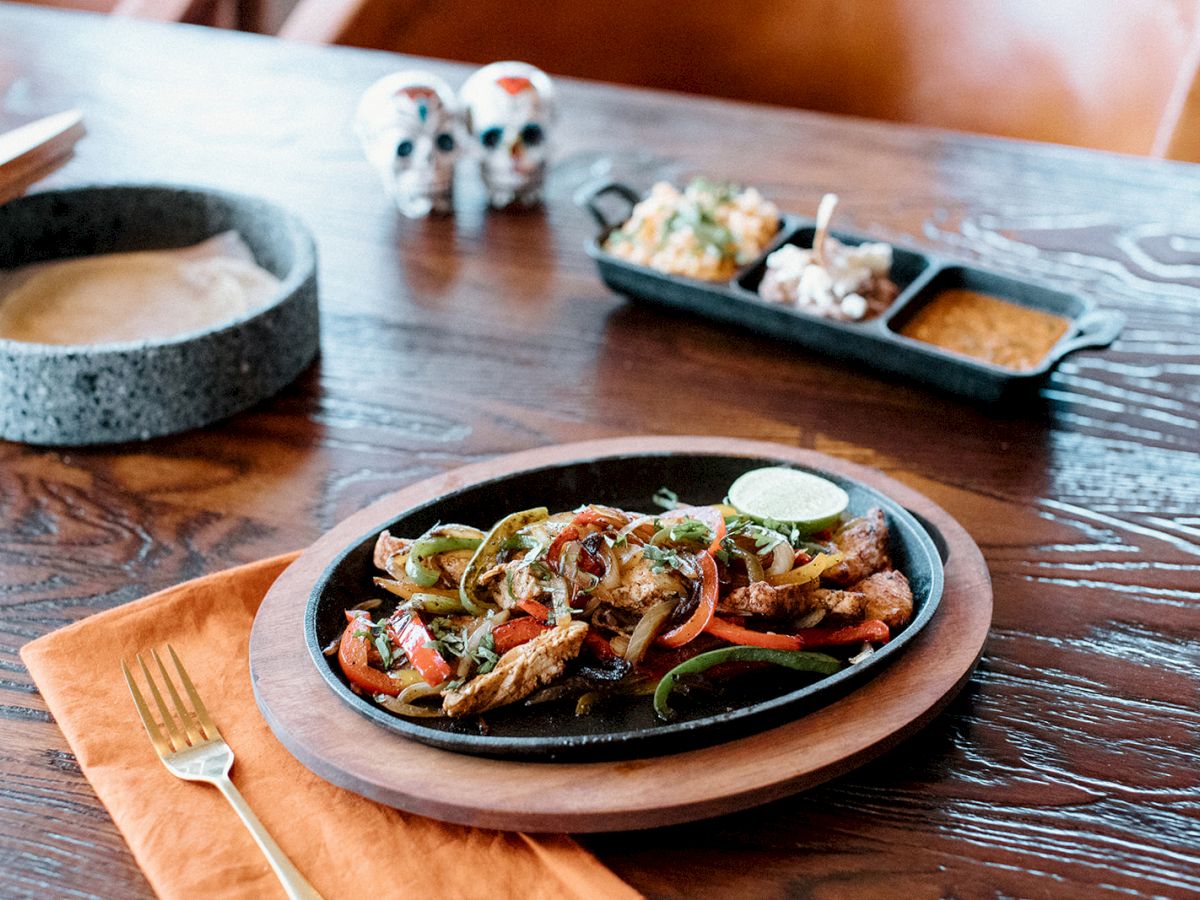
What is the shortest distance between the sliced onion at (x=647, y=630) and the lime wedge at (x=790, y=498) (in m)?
0.20

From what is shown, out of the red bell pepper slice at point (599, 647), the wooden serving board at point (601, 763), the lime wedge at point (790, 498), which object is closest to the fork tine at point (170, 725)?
the wooden serving board at point (601, 763)

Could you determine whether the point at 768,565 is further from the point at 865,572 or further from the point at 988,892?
the point at 988,892

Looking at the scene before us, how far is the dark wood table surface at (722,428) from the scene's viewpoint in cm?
108

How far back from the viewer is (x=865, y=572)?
1268 mm

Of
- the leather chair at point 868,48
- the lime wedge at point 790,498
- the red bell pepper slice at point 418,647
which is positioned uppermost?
the leather chair at point 868,48

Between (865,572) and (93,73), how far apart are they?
2673 mm

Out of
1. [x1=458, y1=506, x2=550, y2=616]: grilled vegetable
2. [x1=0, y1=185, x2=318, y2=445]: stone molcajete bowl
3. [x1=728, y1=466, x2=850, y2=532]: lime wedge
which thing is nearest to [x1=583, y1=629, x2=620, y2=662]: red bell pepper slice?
[x1=458, y1=506, x2=550, y2=616]: grilled vegetable

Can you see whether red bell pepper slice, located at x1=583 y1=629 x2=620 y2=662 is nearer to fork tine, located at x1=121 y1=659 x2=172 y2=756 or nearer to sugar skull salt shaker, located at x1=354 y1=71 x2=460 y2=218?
fork tine, located at x1=121 y1=659 x2=172 y2=756

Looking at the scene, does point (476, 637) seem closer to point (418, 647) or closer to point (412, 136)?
point (418, 647)

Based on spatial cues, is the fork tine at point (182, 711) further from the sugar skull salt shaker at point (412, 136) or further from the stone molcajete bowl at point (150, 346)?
the sugar skull salt shaker at point (412, 136)

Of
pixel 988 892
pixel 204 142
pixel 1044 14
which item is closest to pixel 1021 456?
pixel 988 892

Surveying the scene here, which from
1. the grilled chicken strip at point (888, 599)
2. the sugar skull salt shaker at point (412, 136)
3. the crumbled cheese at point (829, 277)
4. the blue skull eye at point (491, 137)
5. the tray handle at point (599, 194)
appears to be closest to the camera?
the grilled chicken strip at point (888, 599)

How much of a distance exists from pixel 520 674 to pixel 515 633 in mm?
73

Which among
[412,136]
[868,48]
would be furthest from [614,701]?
[868,48]
